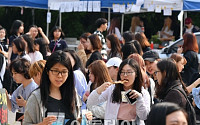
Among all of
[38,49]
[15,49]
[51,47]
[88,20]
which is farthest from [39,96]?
[88,20]

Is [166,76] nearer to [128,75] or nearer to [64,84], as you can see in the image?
[128,75]

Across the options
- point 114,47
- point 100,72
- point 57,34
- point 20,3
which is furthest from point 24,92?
point 20,3

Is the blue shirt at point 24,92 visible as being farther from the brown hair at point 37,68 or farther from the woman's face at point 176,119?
the woman's face at point 176,119

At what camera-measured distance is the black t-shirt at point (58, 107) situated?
426cm

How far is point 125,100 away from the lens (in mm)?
5367

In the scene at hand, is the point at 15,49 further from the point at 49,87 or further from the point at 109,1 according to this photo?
the point at 109,1

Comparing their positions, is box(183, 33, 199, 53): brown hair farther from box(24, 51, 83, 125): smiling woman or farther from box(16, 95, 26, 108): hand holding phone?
box(24, 51, 83, 125): smiling woman

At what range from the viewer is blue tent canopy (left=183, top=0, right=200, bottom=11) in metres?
14.2

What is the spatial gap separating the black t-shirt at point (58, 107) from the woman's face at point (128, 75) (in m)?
1.32

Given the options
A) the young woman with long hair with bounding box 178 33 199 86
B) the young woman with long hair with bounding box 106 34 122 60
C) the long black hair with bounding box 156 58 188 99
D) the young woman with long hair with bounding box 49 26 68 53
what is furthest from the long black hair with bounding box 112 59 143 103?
the young woman with long hair with bounding box 49 26 68 53

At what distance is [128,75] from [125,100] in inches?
12.6

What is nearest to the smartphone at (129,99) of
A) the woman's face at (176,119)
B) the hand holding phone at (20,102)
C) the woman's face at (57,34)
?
the hand holding phone at (20,102)

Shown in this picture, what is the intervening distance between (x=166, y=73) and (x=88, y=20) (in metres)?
19.7

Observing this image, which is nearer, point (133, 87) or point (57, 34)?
point (133, 87)
